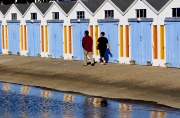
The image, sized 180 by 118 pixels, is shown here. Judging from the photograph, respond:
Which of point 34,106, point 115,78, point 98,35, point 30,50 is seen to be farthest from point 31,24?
point 34,106

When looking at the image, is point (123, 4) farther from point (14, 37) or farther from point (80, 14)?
point (14, 37)

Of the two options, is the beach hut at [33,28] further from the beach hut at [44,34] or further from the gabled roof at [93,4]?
the gabled roof at [93,4]

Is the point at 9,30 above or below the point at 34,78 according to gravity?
above

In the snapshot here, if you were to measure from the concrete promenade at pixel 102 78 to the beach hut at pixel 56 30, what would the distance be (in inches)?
73.4

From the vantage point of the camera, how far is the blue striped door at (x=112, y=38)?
3259 centimetres

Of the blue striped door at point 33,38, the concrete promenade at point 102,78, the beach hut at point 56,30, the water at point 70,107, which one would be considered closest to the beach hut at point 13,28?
the blue striped door at point 33,38

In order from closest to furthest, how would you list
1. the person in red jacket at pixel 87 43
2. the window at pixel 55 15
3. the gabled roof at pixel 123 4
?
the person in red jacket at pixel 87 43
the gabled roof at pixel 123 4
the window at pixel 55 15

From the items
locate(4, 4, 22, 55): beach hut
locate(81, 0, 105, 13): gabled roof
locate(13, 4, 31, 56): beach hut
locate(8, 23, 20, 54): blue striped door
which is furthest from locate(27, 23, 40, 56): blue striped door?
locate(81, 0, 105, 13): gabled roof

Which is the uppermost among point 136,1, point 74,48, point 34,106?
point 136,1

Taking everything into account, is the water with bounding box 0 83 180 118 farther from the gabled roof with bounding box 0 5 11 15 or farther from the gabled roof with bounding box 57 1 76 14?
the gabled roof with bounding box 0 5 11 15

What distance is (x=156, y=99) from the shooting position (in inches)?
805

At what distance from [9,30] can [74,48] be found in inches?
351

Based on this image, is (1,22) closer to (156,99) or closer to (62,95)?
(62,95)

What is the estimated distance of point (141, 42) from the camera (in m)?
30.7
